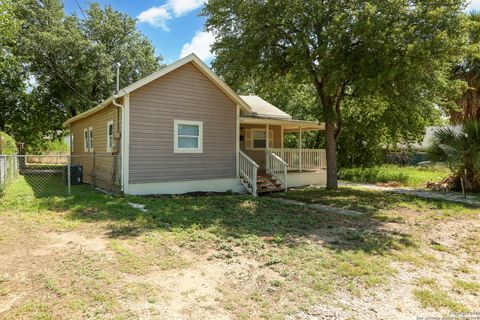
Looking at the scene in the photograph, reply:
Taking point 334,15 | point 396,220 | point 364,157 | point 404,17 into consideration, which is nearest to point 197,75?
point 334,15

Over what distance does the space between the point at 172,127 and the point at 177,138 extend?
405mm

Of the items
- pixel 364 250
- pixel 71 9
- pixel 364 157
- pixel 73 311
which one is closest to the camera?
pixel 73 311

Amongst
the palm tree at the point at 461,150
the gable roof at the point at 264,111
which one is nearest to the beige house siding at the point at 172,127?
the gable roof at the point at 264,111

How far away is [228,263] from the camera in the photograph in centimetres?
467

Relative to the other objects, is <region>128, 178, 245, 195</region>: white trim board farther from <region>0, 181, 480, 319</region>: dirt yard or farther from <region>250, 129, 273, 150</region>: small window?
<region>250, 129, 273, 150</region>: small window

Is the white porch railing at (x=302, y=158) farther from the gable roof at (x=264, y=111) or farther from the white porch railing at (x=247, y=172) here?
the white porch railing at (x=247, y=172)

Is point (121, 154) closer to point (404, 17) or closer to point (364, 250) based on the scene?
point (364, 250)

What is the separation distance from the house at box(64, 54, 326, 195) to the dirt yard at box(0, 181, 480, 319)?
7.35 ft

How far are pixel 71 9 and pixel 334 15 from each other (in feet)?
69.9

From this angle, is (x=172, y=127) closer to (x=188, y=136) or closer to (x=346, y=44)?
→ (x=188, y=136)

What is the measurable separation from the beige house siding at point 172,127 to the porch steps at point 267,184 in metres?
1.11

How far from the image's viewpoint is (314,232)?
653cm

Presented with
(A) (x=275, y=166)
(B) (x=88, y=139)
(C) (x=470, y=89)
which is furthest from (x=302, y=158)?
(B) (x=88, y=139)

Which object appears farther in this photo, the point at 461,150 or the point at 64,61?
the point at 64,61
